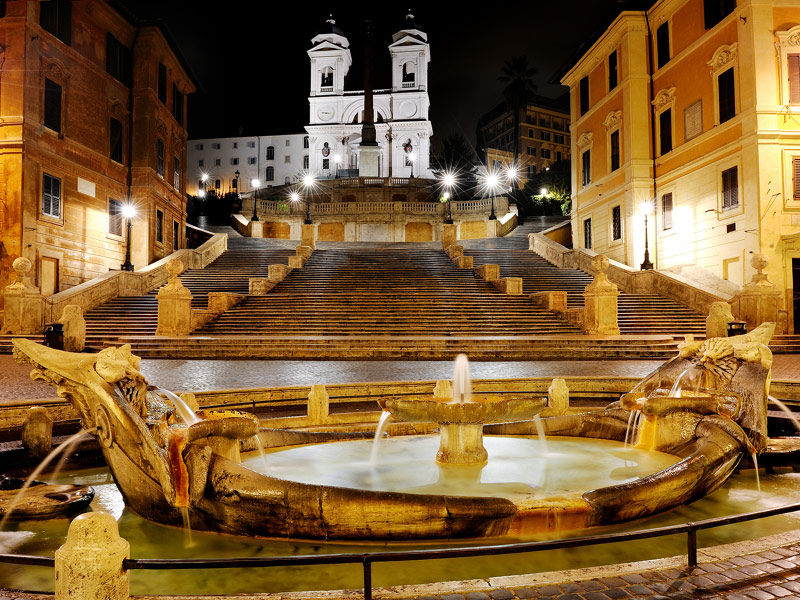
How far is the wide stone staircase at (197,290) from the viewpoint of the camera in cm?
1955

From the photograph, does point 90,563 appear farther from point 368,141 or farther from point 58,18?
point 368,141

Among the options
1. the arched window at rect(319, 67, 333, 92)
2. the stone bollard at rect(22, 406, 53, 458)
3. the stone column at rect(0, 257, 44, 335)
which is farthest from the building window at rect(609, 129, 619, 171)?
the arched window at rect(319, 67, 333, 92)

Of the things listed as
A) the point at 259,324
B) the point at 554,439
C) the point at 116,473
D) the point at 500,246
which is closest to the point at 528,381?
the point at 554,439

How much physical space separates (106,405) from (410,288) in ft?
67.3

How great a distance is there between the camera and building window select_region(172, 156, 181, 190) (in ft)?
121

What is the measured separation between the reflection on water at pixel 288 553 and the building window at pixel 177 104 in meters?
37.7

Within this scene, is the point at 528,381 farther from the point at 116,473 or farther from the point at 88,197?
the point at 88,197

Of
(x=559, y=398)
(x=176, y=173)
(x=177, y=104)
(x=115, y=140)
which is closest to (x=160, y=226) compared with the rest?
(x=115, y=140)

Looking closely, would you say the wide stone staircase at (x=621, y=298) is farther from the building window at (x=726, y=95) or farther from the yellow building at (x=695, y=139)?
the building window at (x=726, y=95)

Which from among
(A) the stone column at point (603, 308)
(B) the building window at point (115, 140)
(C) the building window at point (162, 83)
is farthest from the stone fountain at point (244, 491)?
(C) the building window at point (162, 83)

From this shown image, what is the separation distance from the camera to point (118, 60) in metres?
31.2

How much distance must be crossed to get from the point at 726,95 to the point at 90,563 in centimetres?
2845

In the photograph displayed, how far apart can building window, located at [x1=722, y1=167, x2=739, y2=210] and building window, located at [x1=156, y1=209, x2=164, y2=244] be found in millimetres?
29508

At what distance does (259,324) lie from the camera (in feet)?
66.8
